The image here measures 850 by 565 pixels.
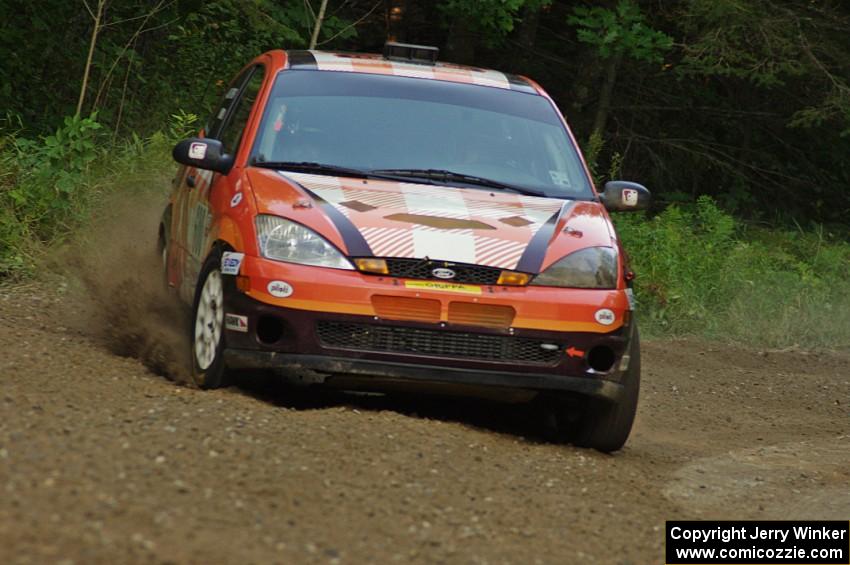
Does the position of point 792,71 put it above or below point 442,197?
below

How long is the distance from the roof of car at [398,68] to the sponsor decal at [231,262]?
5.30 feet

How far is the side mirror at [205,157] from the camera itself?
7.59m

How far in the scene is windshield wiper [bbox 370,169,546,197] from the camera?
7590 mm

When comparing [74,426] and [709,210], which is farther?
[709,210]

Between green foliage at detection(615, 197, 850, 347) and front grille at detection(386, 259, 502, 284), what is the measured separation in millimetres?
7208

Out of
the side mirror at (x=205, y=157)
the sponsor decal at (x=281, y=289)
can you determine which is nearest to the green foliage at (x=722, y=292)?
the side mirror at (x=205, y=157)

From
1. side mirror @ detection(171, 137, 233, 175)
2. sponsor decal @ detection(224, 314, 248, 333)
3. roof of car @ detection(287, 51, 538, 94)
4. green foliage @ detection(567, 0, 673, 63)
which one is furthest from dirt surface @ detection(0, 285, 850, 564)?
green foliage @ detection(567, 0, 673, 63)

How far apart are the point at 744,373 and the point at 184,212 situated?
511 cm

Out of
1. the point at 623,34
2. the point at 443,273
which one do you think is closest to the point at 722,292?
the point at 623,34

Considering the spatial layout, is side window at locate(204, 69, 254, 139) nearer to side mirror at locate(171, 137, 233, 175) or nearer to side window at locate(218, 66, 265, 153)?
side window at locate(218, 66, 265, 153)

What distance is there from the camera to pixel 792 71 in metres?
19.8

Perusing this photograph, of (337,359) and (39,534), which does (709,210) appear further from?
(39,534)

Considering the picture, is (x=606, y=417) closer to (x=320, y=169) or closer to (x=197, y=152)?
(x=320, y=169)

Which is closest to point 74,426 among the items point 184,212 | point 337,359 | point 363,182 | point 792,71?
point 337,359
